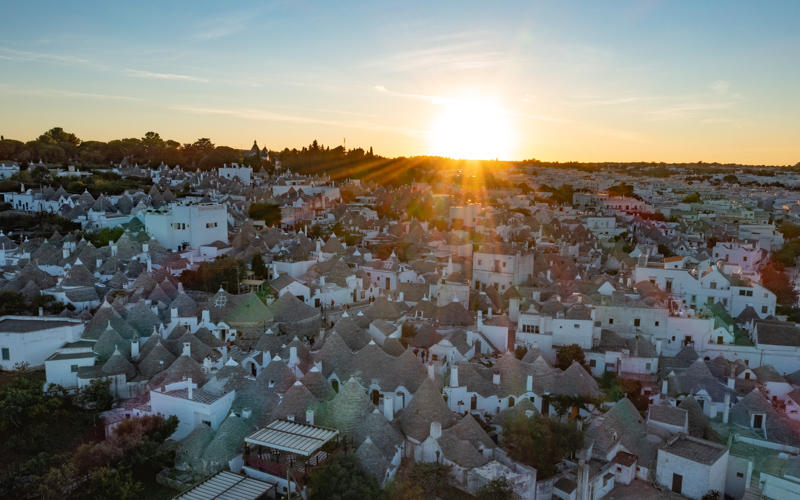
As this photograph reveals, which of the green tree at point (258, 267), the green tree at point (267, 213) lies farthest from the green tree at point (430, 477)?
the green tree at point (267, 213)

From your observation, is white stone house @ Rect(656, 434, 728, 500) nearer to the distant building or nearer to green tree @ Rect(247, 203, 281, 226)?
the distant building

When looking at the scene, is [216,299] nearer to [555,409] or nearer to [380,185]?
[555,409]

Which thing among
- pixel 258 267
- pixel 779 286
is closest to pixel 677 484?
pixel 779 286

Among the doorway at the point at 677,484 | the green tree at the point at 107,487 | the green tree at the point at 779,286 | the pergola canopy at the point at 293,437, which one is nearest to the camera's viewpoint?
the green tree at the point at 107,487

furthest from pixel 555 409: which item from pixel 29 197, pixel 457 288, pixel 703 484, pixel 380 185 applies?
pixel 380 185

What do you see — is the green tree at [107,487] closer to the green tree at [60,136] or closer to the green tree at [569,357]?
the green tree at [569,357]

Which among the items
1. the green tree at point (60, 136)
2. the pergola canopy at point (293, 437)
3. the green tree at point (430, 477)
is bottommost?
the green tree at point (430, 477)
